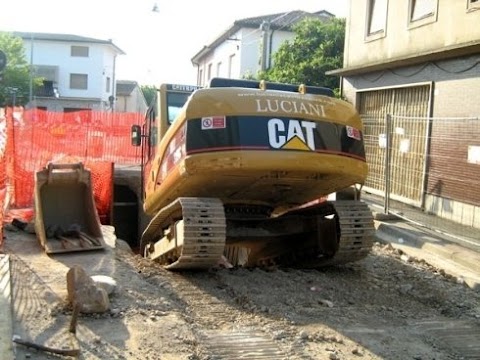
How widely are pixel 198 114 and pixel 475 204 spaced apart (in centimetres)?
572

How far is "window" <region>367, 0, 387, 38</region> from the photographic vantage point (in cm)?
1420

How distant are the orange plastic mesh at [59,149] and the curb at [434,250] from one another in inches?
214

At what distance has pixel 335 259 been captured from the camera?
707 centimetres

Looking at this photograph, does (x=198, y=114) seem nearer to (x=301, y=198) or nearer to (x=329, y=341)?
(x=301, y=198)

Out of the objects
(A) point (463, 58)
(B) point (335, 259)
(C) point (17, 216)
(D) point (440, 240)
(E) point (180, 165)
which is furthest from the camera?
(A) point (463, 58)

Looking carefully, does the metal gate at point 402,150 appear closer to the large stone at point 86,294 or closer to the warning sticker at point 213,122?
the warning sticker at point 213,122

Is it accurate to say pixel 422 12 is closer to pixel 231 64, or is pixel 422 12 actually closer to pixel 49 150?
pixel 49 150

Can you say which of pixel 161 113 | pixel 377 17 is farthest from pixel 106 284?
pixel 377 17

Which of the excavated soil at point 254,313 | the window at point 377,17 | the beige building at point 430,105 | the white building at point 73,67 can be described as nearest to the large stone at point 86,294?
the excavated soil at point 254,313

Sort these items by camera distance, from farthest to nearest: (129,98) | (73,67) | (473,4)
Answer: (129,98), (73,67), (473,4)

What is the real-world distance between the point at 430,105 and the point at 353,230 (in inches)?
230

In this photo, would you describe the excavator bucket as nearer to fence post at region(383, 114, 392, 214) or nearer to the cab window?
the cab window

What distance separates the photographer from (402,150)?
1109 centimetres

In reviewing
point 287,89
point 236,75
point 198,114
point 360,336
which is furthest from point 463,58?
point 236,75
